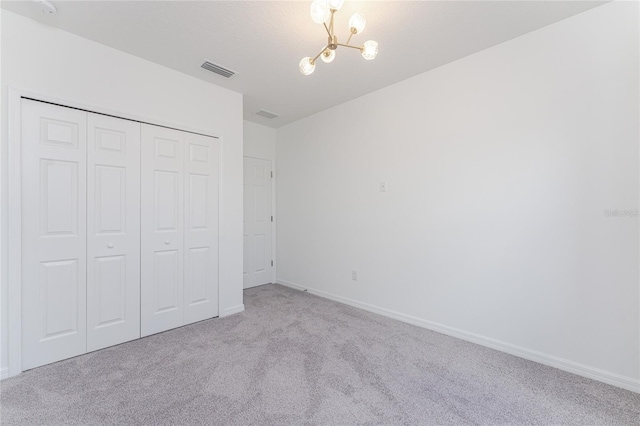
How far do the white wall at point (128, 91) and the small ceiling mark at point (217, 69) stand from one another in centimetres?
29

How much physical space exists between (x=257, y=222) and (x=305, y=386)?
284 cm

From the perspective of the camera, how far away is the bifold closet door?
2572mm

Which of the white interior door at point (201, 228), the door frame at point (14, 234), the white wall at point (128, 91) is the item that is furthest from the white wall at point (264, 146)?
Result: the door frame at point (14, 234)

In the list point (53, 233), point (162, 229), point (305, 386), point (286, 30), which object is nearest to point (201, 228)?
point (162, 229)

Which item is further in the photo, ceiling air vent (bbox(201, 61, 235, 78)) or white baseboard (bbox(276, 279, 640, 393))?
ceiling air vent (bbox(201, 61, 235, 78))

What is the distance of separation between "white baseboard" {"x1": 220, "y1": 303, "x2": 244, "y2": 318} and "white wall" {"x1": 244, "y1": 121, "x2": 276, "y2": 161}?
→ 88.8 inches

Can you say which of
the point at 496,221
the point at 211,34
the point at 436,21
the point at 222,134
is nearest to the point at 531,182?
the point at 496,221

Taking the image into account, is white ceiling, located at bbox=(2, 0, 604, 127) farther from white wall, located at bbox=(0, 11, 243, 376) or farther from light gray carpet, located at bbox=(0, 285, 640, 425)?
light gray carpet, located at bbox=(0, 285, 640, 425)

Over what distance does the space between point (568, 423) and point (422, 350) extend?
3.14 feet

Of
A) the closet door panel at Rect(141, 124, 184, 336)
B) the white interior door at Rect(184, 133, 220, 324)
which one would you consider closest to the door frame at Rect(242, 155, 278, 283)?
the white interior door at Rect(184, 133, 220, 324)

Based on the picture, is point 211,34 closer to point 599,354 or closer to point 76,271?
point 76,271

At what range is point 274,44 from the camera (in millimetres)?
2293

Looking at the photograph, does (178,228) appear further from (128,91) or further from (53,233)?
(128,91)

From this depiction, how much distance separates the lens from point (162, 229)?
8.73 feet
